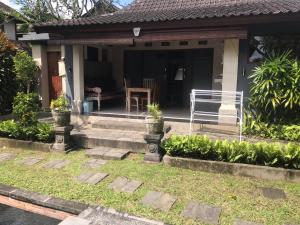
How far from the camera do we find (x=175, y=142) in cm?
536

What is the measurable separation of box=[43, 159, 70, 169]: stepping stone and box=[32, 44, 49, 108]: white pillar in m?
6.00

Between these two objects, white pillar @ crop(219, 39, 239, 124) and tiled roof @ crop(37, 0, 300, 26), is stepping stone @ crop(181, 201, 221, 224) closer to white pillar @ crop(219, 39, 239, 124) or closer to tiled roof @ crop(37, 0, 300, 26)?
white pillar @ crop(219, 39, 239, 124)

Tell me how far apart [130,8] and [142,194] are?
27.0ft

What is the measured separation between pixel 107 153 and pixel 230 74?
3855 mm

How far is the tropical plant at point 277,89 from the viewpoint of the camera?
20.9ft

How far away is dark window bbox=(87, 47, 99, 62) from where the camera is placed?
34.3ft

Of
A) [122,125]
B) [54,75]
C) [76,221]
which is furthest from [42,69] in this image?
[76,221]

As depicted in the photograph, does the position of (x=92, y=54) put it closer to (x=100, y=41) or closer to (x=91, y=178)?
(x=100, y=41)

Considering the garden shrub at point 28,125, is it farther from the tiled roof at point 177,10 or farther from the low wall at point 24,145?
the tiled roof at point 177,10

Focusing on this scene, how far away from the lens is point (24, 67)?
9.66 meters

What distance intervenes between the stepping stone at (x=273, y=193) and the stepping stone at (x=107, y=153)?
9.29 feet

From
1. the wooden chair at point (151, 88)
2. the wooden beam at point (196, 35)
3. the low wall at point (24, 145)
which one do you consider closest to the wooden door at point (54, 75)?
the wooden chair at point (151, 88)

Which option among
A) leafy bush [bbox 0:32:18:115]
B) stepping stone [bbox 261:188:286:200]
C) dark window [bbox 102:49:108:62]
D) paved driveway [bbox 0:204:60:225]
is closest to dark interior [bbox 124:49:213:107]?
dark window [bbox 102:49:108:62]

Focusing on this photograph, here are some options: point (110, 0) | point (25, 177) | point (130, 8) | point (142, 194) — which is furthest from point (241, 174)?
point (110, 0)
